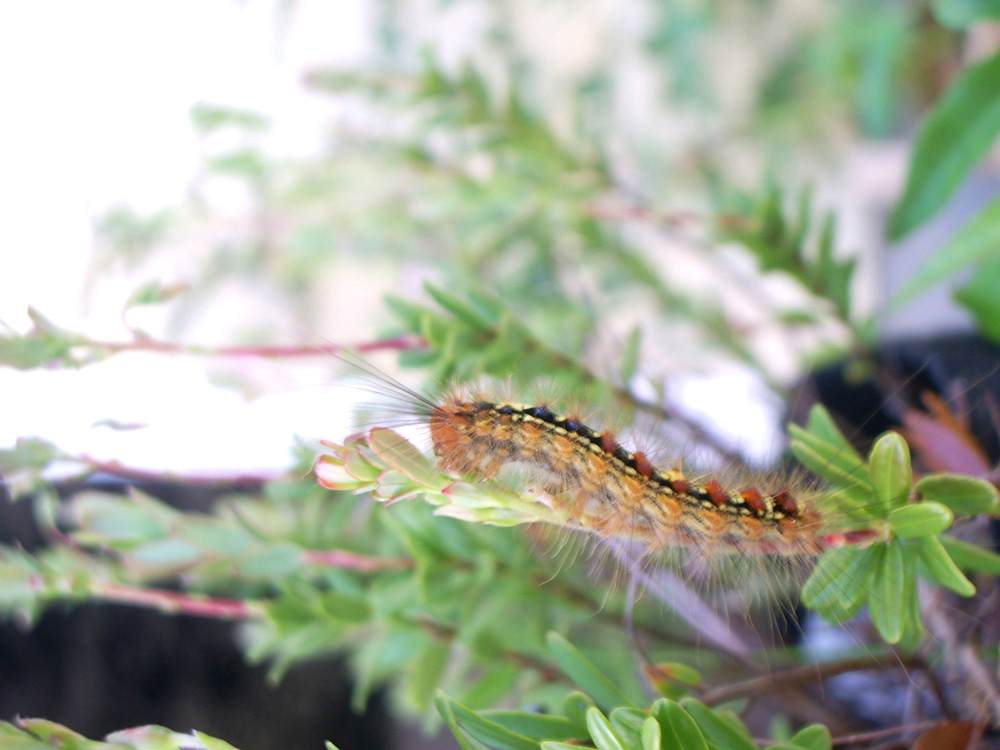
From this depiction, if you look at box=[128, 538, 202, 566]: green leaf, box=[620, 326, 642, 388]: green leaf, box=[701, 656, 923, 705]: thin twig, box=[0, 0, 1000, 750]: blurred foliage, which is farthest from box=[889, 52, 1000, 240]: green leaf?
box=[128, 538, 202, 566]: green leaf

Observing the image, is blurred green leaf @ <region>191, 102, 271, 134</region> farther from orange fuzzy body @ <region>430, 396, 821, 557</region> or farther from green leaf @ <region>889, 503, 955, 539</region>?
green leaf @ <region>889, 503, 955, 539</region>

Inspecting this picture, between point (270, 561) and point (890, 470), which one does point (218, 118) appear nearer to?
point (270, 561)

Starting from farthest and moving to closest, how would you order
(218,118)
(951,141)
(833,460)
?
→ (218,118) → (951,141) → (833,460)

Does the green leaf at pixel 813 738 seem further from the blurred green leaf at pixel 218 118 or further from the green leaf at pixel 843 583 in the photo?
the blurred green leaf at pixel 218 118

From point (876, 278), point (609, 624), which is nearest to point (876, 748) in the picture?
point (609, 624)

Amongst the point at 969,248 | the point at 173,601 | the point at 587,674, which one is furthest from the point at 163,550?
the point at 969,248

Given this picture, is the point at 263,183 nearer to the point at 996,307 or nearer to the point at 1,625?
the point at 1,625

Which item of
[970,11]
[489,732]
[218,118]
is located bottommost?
[489,732]

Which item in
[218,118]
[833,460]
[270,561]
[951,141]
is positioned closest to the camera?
[833,460]
